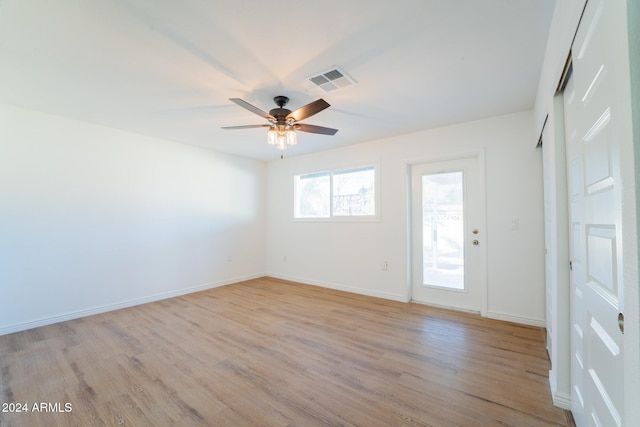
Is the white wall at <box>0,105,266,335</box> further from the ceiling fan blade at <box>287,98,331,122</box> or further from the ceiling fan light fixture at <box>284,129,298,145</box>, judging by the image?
the ceiling fan blade at <box>287,98,331,122</box>

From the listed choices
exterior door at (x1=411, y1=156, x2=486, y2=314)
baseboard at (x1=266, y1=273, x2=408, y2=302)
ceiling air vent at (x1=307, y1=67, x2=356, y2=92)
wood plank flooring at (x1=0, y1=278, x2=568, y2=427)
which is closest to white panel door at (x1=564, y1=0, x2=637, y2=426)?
wood plank flooring at (x1=0, y1=278, x2=568, y2=427)

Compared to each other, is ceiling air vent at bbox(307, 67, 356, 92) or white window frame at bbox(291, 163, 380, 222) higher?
ceiling air vent at bbox(307, 67, 356, 92)

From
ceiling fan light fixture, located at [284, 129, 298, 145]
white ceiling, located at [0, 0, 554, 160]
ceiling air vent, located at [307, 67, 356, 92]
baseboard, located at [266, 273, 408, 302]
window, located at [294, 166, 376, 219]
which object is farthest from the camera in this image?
window, located at [294, 166, 376, 219]

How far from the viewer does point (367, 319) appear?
3158mm

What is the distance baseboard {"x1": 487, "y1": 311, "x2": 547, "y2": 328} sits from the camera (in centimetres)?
289

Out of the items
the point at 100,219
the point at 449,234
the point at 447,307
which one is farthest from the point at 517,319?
the point at 100,219

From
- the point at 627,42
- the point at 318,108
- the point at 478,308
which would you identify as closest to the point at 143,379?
the point at 318,108

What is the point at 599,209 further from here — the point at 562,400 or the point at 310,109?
the point at 310,109

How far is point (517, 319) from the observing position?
9.87 ft

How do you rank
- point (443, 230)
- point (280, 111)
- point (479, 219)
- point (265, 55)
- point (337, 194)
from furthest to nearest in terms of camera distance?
point (337, 194)
point (443, 230)
point (479, 219)
point (280, 111)
point (265, 55)

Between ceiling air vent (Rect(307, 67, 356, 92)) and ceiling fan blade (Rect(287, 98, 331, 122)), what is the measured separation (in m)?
0.28

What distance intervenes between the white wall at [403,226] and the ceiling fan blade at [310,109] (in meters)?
2.07

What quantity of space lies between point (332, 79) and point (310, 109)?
1.17 feet

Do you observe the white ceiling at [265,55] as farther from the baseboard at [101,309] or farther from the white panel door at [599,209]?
the baseboard at [101,309]
